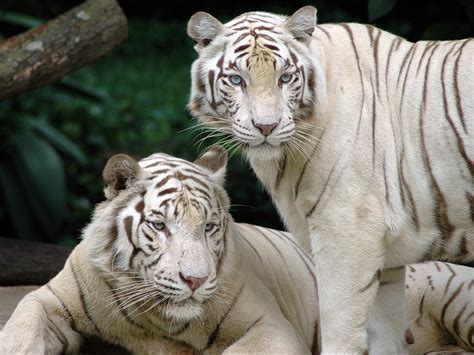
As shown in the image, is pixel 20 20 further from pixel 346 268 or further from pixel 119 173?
pixel 346 268

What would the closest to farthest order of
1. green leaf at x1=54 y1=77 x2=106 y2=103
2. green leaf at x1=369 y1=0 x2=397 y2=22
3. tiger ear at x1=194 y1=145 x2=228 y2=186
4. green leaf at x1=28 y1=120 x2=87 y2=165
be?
tiger ear at x1=194 y1=145 x2=228 y2=186
green leaf at x1=369 y1=0 x2=397 y2=22
green leaf at x1=28 y1=120 x2=87 y2=165
green leaf at x1=54 y1=77 x2=106 y2=103

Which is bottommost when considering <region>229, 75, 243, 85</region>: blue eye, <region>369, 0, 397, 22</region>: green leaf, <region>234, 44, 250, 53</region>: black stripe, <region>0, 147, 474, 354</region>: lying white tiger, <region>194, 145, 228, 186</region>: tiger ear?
<region>0, 147, 474, 354</region>: lying white tiger

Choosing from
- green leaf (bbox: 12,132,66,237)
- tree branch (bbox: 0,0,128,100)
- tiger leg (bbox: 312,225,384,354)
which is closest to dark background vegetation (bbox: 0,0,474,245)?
green leaf (bbox: 12,132,66,237)

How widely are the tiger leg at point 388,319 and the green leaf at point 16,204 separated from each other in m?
3.34

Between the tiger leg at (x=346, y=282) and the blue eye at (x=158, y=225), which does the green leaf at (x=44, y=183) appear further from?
the tiger leg at (x=346, y=282)

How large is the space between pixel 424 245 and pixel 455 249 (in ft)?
0.36

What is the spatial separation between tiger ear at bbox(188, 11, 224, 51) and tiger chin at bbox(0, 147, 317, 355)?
0.49 m

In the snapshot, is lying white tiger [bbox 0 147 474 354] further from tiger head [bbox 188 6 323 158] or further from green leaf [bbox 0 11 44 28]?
green leaf [bbox 0 11 44 28]

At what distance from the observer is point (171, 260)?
10.2 ft

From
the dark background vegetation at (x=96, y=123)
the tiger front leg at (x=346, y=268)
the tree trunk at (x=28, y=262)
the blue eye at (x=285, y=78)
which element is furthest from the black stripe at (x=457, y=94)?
the tree trunk at (x=28, y=262)

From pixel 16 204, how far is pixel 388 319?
343 centimetres

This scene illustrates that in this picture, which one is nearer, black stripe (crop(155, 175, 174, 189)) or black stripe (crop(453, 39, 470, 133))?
black stripe (crop(453, 39, 470, 133))

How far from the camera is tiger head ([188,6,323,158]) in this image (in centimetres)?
300

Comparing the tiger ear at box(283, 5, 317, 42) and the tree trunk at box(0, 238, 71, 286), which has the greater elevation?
the tiger ear at box(283, 5, 317, 42)
